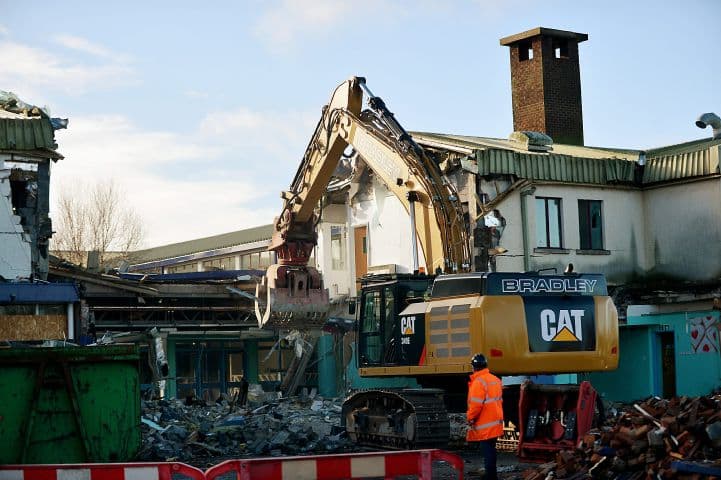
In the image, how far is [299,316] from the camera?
1158 inches

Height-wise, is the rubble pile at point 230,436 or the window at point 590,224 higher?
the window at point 590,224

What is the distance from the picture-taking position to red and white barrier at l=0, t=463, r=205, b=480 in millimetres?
10828

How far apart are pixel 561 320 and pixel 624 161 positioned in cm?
1658

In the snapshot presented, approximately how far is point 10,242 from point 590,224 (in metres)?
16.0

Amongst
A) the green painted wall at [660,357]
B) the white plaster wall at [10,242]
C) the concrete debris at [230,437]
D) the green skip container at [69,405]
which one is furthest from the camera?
the green painted wall at [660,357]

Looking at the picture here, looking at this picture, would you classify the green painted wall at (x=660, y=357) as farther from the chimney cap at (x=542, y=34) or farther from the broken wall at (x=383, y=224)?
the chimney cap at (x=542, y=34)

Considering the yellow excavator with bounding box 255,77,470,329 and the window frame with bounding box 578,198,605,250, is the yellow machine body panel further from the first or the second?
the window frame with bounding box 578,198,605,250

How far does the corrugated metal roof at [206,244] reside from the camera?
56922 millimetres

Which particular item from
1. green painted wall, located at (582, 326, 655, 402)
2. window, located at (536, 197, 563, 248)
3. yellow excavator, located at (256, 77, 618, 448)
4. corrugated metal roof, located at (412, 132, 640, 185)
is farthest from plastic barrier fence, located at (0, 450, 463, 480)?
green painted wall, located at (582, 326, 655, 402)

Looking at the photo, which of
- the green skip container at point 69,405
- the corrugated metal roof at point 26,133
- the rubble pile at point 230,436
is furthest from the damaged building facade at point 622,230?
the green skip container at point 69,405

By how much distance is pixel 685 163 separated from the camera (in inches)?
1308

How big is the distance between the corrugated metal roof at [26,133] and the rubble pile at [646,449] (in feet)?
60.3

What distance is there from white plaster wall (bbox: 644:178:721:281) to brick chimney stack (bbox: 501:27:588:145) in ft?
20.2

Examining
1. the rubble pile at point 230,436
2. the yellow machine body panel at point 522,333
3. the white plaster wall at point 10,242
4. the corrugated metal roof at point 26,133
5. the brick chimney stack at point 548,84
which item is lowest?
the rubble pile at point 230,436
